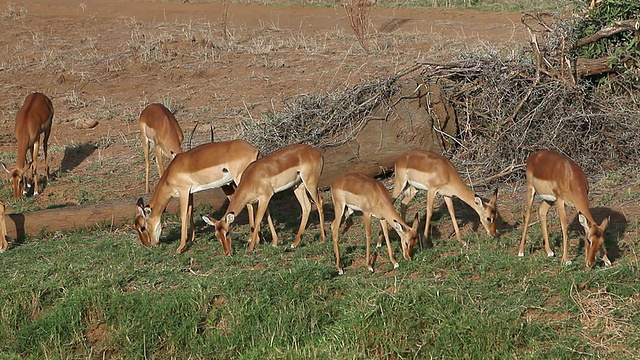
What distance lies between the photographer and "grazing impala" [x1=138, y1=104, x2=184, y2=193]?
1115 cm

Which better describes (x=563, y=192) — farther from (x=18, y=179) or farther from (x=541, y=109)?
(x=18, y=179)

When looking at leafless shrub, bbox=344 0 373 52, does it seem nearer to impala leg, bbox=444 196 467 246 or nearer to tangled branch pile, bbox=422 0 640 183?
tangled branch pile, bbox=422 0 640 183

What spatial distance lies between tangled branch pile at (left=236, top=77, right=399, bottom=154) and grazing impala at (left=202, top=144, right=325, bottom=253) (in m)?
1.84

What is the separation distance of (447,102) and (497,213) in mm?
2148

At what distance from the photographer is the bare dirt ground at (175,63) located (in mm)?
13367

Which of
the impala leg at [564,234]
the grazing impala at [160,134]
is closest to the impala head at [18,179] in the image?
the grazing impala at [160,134]

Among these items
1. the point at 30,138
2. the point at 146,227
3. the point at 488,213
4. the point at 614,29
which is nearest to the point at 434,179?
the point at 488,213

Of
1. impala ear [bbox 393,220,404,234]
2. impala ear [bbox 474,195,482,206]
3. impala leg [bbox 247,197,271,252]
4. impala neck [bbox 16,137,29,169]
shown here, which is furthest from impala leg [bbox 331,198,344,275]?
impala neck [bbox 16,137,29,169]

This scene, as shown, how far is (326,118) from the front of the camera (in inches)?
452

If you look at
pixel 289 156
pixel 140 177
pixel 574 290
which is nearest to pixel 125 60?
pixel 140 177

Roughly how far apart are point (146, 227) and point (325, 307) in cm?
249

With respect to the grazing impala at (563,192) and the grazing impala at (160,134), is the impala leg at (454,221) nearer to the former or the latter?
the grazing impala at (563,192)

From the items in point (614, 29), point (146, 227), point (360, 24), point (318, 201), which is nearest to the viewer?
point (146, 227)

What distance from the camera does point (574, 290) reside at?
7.43 m
